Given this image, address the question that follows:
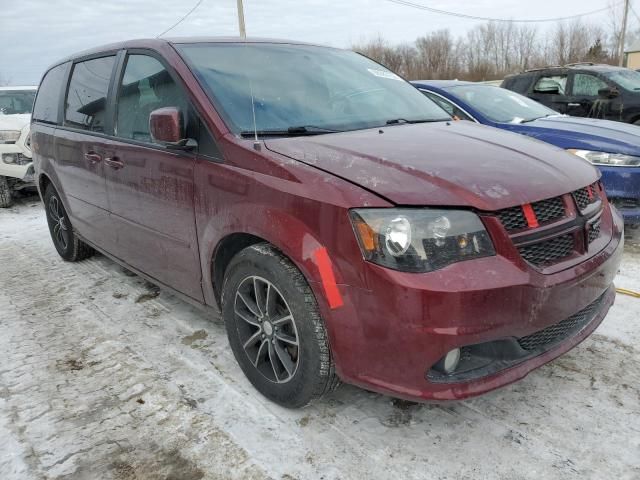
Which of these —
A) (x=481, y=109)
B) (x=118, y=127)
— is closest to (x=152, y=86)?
(x=118, y=127)

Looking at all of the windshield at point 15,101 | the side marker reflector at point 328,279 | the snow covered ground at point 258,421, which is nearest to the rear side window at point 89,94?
the snow covered ground at point 258,421

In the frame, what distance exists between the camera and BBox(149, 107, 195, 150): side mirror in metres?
2.56

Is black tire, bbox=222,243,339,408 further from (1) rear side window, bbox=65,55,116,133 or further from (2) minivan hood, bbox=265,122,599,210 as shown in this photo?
(1) rear side window, bbox=65,55,116,133

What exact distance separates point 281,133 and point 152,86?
3.24 ft

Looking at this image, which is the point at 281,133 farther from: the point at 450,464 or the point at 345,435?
the point at 450,464

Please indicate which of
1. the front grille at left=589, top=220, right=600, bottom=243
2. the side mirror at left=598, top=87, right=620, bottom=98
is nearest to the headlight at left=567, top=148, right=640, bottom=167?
the front grille at left=589, top=220, right=600, bottom=243

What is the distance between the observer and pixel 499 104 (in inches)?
228

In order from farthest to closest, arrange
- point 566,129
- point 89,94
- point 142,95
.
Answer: point 566,129
point 89,94
point 142,95

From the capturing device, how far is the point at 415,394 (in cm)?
197

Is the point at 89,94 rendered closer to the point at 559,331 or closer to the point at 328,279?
the point at 328,279

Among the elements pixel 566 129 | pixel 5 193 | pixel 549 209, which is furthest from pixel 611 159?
pixel 5 193

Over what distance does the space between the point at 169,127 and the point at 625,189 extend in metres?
3.97

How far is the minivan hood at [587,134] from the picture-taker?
466 cm

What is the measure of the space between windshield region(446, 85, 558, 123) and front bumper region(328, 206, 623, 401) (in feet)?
12.5
